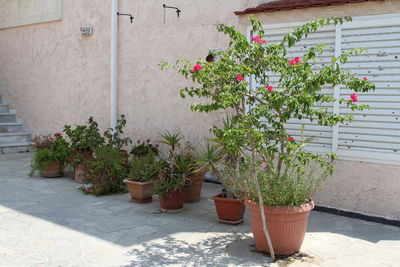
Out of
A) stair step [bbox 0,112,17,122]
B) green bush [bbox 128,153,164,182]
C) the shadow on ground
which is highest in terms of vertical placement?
stair step [bbox 0,112,17,122]

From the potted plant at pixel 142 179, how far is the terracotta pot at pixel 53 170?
2282 millimetres

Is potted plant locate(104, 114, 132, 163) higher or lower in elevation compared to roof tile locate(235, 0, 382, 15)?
lower

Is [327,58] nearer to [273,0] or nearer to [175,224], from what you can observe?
[273,0]

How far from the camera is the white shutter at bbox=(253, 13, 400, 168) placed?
5.75m

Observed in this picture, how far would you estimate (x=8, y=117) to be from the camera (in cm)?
1227

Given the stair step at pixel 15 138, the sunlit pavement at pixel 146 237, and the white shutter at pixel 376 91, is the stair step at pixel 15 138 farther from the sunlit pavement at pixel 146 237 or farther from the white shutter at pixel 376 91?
the white shutter at pixel 376 91

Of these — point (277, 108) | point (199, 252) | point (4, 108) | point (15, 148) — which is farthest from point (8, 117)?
point (277, 108)

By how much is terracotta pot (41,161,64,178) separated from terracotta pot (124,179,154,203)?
2.31 metres

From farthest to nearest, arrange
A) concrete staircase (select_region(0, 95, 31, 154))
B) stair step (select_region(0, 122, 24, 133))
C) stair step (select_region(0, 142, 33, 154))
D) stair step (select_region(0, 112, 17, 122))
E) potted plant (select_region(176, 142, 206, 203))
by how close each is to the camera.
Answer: stair step (select_region(0, 112, 17, 122)), stair step (select_region(0, 122, 24, 133)), concrete staircase (select_region(0, 95, 31, 154)), stair step (select_region(0, 142, 33, 154)), potted plant (select_region(176, 142, 206, 203))

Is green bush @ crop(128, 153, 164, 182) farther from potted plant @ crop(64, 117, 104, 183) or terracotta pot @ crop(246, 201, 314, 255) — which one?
terracotta pot @ crop(246, 201, 314, 255)

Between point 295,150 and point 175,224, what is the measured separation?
6.53ft

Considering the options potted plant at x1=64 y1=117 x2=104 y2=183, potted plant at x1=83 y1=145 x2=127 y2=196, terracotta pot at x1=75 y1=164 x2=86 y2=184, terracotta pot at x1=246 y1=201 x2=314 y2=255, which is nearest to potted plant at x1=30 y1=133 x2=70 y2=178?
potted plant at x1=64 y1=117 x2=104 y2=183

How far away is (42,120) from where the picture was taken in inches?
458

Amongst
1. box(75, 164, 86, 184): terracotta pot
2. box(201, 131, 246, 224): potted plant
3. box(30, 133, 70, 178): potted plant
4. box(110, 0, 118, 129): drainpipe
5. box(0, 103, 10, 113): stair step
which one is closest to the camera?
box(201, 131, 246, 224): potted plant
